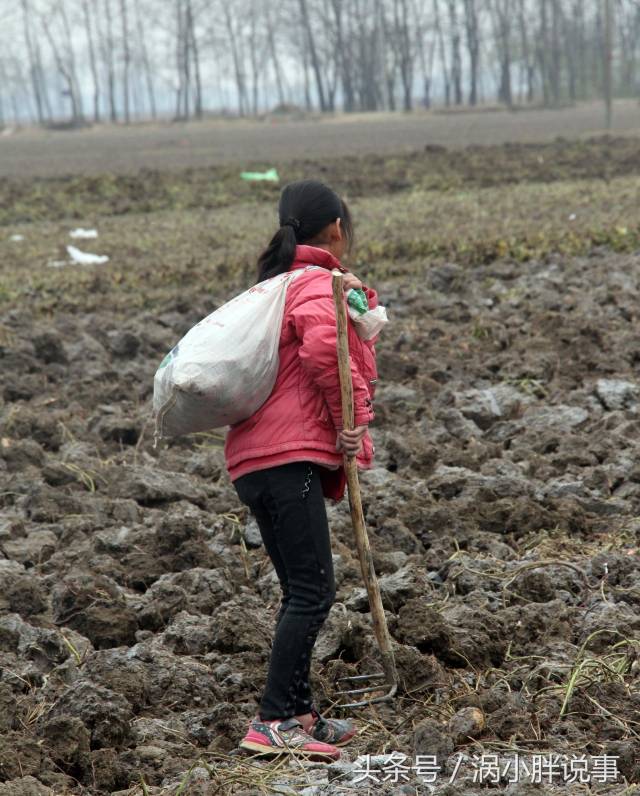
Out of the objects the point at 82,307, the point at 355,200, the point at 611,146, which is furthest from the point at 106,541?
the point at 611,146

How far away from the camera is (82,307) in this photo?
12164 mm

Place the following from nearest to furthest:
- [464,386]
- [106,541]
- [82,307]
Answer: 1. [106,541]
2. [464,386]
3. [82,307]

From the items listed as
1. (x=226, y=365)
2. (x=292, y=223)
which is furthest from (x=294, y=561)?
(x=292, y=223)

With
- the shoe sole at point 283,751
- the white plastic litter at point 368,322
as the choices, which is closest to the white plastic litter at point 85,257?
the white plastic litter at point 368,322

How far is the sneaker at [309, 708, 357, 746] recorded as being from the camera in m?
3.92

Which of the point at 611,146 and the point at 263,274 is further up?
the point at 263,274

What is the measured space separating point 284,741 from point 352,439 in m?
0.96

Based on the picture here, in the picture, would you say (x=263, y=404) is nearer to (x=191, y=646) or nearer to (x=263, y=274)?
(x=263, y=274)

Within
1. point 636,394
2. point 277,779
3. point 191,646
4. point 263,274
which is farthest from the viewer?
Result: point 636,394

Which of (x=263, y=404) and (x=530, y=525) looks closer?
(x=263, y=404)

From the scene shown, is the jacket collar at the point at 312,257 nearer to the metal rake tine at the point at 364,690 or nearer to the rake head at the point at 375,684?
the rake head at the point at 375,684

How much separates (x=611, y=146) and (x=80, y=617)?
25431 mm

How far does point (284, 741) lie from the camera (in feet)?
12.5

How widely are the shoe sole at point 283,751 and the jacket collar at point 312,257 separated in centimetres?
149
